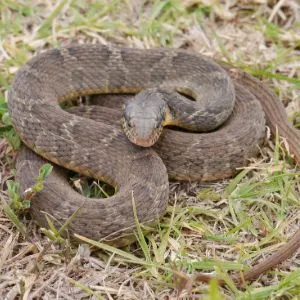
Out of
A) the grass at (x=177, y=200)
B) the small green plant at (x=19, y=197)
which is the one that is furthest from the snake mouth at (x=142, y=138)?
the small green plant at (x=19, y=197)

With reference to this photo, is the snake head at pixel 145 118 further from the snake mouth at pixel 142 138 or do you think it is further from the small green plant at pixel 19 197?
the small green plant at pixel 19 197

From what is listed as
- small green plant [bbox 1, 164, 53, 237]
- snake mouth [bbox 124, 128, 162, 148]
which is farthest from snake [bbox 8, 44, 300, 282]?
small green plant [bbox 1, 164, 53, 237]

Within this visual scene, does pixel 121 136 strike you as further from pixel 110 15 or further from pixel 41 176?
pixel 110 15

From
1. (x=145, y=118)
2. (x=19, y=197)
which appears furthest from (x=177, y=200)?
(x=19, y=197)

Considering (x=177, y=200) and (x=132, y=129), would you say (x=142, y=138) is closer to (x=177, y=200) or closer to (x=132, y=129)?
(x=132, y=129)

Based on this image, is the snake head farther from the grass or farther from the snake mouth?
the grass

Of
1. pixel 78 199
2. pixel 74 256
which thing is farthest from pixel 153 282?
pixel 78 199
